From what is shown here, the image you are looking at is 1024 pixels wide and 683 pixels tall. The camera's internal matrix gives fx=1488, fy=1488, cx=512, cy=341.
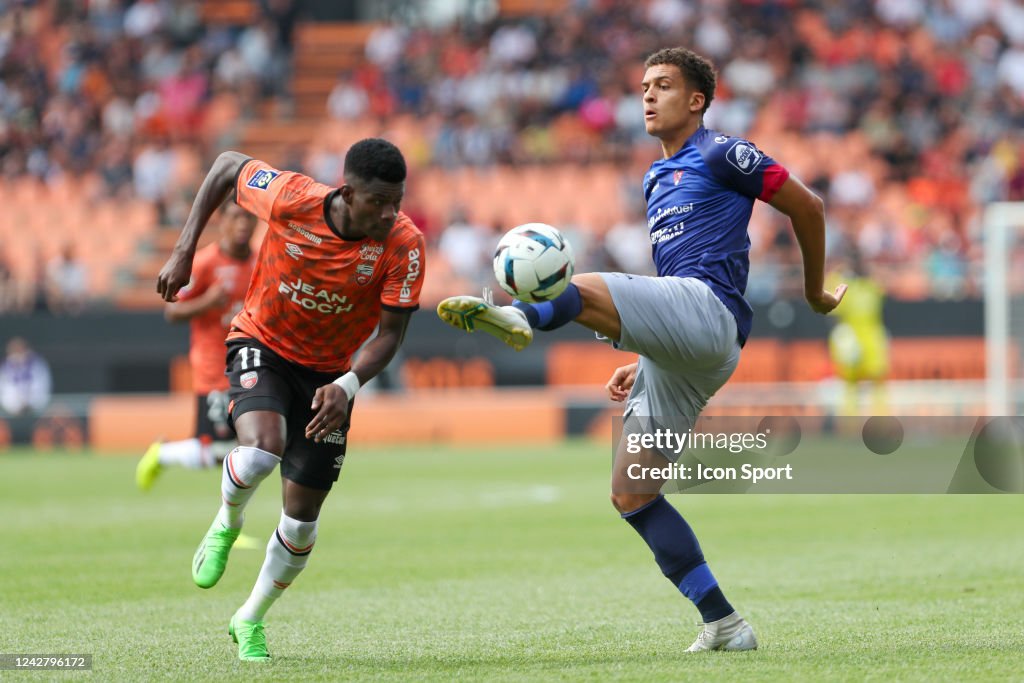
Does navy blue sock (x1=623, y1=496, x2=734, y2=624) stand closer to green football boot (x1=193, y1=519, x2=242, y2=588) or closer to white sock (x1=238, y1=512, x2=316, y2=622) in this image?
white sock (x1=238, y1=512, x2=316, y2=622)

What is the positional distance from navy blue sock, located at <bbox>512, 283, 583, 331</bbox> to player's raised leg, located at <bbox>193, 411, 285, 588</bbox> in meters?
1.37

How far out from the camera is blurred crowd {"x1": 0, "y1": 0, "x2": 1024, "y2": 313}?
74.8 feet

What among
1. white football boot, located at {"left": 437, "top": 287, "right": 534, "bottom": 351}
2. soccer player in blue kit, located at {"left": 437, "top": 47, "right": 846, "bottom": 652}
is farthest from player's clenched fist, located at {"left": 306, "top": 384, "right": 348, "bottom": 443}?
soccer player in blue kit, located at {"left": 437, "top": 47, "right": 846, "bottom": 652}

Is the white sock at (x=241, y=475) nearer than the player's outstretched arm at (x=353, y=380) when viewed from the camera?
No

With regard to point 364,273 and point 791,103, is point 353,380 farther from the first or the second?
point 791,103

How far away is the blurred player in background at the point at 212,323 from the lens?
1096cm

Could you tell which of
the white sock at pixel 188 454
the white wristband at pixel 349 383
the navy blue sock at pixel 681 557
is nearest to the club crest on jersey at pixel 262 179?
the white wristband at pixel 349 383

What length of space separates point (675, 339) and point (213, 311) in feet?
20.7

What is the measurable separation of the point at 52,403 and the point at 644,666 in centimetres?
1817

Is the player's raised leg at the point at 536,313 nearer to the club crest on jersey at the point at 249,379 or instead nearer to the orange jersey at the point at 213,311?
the club crest on jersey at the point at 249,379

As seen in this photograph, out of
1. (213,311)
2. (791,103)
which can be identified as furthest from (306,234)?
(791,103)

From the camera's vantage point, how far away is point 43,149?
91.1ft

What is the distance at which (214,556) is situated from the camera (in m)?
6.57

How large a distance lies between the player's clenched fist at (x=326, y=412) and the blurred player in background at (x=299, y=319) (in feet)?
0.37
